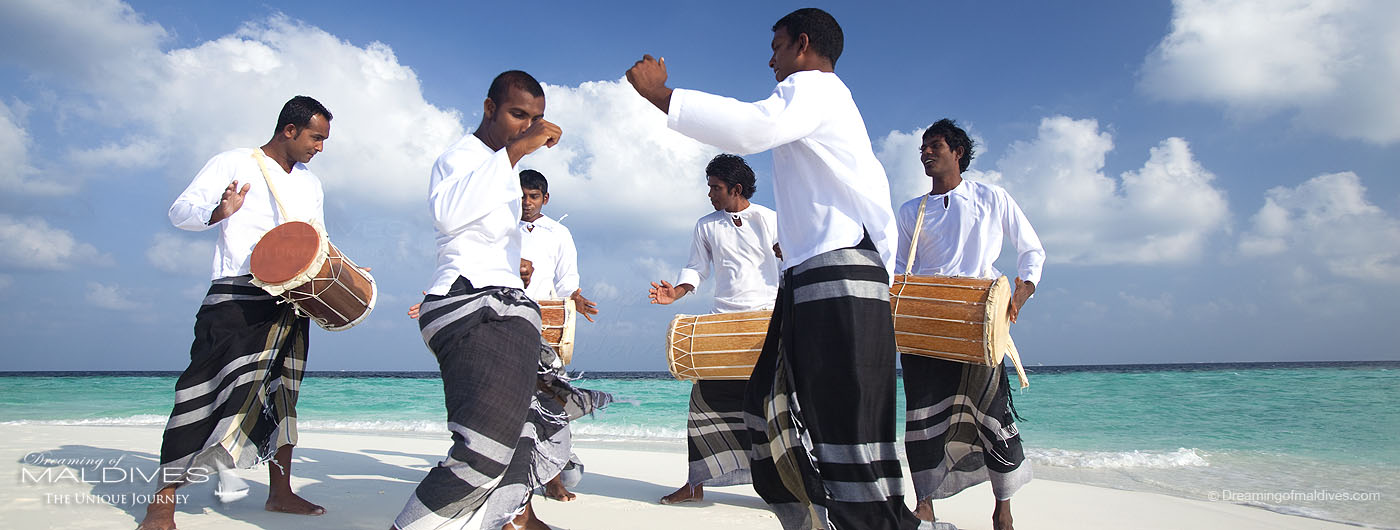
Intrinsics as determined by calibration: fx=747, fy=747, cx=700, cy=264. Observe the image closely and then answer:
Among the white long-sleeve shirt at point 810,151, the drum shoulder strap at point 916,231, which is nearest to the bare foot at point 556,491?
the drum shoulder strap at point 916,231

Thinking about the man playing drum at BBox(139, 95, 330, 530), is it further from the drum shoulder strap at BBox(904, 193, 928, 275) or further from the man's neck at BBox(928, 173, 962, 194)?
the man's neck at BBox(928, 173, 962, 194)

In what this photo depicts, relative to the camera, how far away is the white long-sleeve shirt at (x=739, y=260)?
4.56m

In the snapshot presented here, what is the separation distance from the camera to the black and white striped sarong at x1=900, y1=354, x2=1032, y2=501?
11.8ft

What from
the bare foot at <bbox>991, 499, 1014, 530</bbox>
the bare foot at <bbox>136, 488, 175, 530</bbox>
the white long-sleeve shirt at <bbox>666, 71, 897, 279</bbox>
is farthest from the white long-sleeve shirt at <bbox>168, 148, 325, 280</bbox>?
the bare foot at <bbox>991, 499, 1014, 530</bbox>

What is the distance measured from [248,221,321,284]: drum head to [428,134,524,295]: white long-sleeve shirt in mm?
946

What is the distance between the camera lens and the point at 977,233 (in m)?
3.76

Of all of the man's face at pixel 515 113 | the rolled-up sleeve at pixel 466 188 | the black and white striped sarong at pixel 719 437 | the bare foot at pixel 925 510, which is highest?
the man's face at pixel 515 113

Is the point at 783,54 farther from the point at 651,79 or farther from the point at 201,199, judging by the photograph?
the point at 201,199

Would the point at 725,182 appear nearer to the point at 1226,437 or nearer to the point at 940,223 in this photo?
the point at 940,223

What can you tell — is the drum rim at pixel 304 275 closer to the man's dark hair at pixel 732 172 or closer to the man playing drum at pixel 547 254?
the man playing drum at pixel 547 254

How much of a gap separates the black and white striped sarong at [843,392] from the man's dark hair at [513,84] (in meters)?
1.10

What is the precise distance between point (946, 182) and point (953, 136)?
0.25 meters

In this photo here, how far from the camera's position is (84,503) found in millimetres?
3791

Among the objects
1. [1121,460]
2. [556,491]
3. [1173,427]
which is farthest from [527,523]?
[1173,427]
